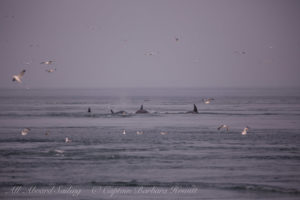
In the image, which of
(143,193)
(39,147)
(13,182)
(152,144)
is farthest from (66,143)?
(143,193)

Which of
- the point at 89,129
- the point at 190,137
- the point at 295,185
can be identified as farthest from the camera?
the point at 89,129

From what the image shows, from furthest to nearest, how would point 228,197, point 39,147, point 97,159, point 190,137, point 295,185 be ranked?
point 190,137 → point 39,147 → point 97,159 → point 295,185 → point 228,197

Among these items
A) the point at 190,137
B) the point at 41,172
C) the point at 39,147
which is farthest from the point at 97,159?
the point at 190,137

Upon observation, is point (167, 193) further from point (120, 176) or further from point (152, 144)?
point (152, 144)

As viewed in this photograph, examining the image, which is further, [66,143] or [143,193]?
[66,143]

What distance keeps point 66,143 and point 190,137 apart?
11063 millimetres

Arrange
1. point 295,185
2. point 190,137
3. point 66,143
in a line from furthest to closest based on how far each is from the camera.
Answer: point 190,137, point 66,143, point 295,185

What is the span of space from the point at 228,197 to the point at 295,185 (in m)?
4.15

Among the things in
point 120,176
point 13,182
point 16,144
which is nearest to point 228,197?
point 120,176

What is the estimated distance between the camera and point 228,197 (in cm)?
2373

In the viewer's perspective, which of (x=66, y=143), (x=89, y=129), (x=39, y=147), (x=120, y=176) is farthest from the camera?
(x=89, y=129)

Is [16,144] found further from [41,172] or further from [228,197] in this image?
[228,197]

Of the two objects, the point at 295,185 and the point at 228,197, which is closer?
the point at 228,197

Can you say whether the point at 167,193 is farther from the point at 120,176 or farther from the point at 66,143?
the point at 66,143
